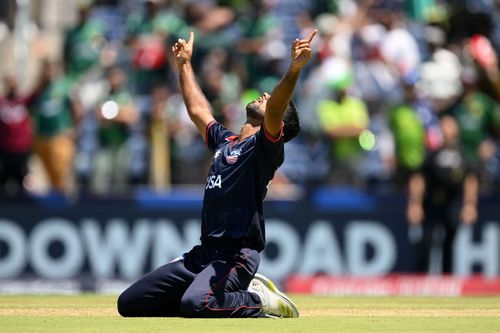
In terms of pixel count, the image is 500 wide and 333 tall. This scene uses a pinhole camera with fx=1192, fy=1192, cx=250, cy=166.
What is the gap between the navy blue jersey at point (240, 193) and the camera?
9094 millimetres

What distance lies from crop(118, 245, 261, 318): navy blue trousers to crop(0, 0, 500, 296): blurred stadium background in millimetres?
6170

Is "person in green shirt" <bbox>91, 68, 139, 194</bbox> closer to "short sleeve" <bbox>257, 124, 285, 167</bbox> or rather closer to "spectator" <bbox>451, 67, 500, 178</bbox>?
"spectator" <bbox>451, 67, 500, 178</bbox>

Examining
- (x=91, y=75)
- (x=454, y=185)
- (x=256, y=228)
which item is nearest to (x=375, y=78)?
(x=454, y=185)

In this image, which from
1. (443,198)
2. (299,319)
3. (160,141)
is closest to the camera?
(299,319)

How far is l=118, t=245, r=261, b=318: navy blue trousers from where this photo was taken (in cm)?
884

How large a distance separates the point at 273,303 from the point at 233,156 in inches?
46.5

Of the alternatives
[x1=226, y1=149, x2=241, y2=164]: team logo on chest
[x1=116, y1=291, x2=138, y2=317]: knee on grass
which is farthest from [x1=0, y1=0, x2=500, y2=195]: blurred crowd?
[x1=116, y1=291, x2=138, y2=317]: knee on grass

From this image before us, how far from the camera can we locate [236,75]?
16.8m

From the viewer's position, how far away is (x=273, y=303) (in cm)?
906

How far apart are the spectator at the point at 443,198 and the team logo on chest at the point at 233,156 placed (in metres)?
6.60

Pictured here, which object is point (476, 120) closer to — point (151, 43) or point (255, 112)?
point (151, 43)

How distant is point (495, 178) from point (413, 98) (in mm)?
1737

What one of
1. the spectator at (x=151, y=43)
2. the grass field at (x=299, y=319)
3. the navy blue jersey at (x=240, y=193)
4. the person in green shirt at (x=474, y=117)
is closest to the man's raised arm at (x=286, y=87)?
the navy blue jersey at (x=240, y=193)

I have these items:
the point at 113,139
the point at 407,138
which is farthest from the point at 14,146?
the point at 407,138
